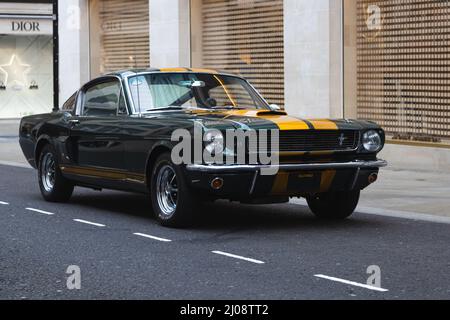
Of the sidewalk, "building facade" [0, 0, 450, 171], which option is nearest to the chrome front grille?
the sidewalk

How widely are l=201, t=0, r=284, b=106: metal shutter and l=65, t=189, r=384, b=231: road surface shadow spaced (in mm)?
8012

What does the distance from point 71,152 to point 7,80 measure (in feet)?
84.2

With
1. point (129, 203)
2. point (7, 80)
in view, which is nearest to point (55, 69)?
point (129, 203)

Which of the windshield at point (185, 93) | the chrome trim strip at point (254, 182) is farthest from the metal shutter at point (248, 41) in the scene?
the chrome trim strip at point (254, 182)

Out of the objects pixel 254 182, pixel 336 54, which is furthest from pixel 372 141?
pixel 336 54

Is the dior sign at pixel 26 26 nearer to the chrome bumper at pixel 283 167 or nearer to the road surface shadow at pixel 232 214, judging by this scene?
the road surface shadow at pixel 232 214

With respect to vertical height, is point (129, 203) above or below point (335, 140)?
below

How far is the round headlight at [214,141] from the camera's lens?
984 cm

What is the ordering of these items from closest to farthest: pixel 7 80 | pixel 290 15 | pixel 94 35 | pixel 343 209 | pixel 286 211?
1. pixel 343 209
2. pixel 286 211
3. pixel 290 15
4. pixel 94 35
5. pixel 7 80

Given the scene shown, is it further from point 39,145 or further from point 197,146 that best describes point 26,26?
point 197,146

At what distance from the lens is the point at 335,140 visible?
1034 centimetres
